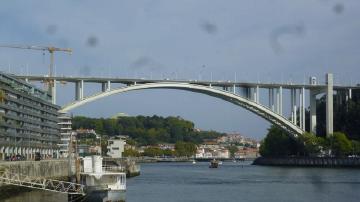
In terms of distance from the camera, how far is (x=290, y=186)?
52312 millimetres

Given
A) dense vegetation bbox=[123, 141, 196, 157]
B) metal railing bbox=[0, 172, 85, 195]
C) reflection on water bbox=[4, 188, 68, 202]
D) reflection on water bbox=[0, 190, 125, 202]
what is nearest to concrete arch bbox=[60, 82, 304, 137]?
reflection on water bbox=[4, 188, 68, 202]

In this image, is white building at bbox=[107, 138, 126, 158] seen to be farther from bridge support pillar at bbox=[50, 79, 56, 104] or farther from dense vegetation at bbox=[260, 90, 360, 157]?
bridge support pillar at bbox=[50, 79, 56, 104]

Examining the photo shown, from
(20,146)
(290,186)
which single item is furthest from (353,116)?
(20,146)

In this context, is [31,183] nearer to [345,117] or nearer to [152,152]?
[345,117]

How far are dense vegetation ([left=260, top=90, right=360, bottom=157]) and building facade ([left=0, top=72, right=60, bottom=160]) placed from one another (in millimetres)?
34603

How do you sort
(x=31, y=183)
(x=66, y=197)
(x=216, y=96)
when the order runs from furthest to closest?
1. (x=216, y=96)
2. (x=66, y=197)
3. (x=31, y=183)

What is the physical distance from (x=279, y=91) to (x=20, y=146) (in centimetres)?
4059

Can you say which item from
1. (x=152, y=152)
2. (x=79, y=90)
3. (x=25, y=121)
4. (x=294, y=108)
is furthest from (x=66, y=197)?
(x=152, y=152)

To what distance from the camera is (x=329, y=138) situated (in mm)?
94125

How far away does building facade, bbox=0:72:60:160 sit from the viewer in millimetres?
53188

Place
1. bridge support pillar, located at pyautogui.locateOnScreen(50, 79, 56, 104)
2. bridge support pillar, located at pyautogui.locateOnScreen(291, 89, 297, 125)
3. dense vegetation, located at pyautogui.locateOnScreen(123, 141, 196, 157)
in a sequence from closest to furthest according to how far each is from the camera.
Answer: bridge support pillar, located at pyautogui.locateOnScreen(50, 79, 56, 104), bridge support pillar, located at pyautogui.locateOnScreen(291, 89, 297, 125), dense vegetation, located at pyautogui.locateOnScreen(123, 141, 196, 157)

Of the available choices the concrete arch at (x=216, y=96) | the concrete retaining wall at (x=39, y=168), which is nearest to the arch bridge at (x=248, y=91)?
the concrete arch at (x=216, y=96)

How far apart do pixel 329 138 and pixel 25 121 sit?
47158 mm

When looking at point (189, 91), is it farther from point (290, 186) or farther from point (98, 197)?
point (98, 197)
